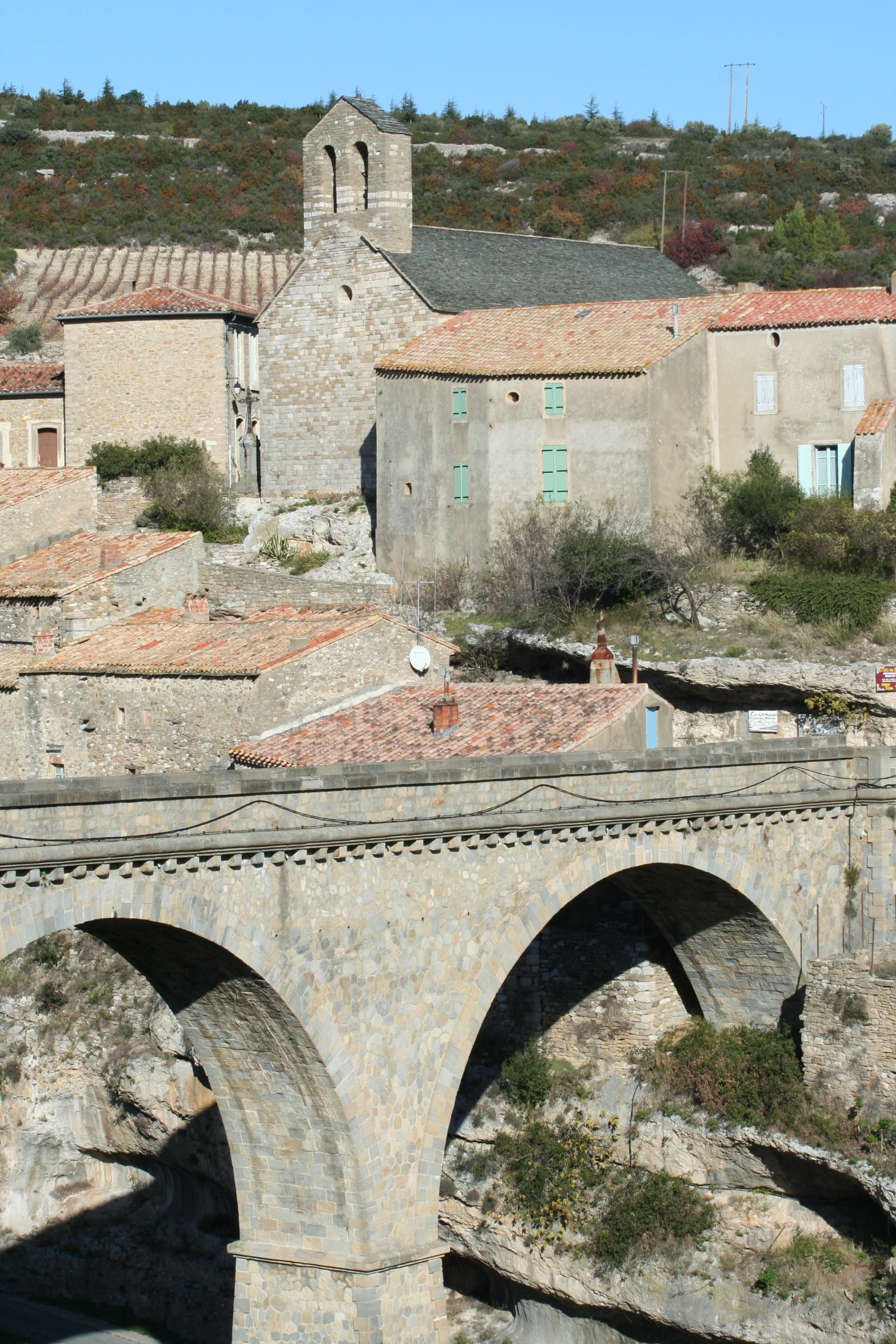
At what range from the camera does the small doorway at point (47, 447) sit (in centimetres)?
4078

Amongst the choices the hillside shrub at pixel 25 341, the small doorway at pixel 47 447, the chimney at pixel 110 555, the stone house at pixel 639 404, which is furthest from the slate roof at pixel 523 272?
the hillside shrub at pixel 25 341

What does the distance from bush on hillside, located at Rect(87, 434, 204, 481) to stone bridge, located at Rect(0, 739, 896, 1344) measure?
837 inches

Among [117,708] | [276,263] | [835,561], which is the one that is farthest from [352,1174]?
A: [276,263]

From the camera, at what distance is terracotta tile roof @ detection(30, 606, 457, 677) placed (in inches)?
1040

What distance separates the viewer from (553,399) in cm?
3156

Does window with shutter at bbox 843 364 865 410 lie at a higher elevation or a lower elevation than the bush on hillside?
higher

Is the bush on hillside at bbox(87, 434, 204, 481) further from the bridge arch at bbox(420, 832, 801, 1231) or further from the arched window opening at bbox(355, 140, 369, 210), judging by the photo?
the bridge arch at bbox(420, 832, 801, 1231)

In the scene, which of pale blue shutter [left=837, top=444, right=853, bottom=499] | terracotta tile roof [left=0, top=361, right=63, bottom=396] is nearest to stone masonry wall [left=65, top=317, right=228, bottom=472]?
terracotta tile roof [left=0, top=361, right=63, bottom=396]

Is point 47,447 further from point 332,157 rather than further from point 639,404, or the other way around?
point 639,404

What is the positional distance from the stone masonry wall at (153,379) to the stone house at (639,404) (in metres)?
7.07

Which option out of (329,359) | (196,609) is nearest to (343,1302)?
(196,609)

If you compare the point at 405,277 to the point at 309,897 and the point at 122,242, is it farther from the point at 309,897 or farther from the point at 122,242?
the point at 122,242

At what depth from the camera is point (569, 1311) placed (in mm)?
21062

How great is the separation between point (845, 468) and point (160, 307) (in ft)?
50.7
